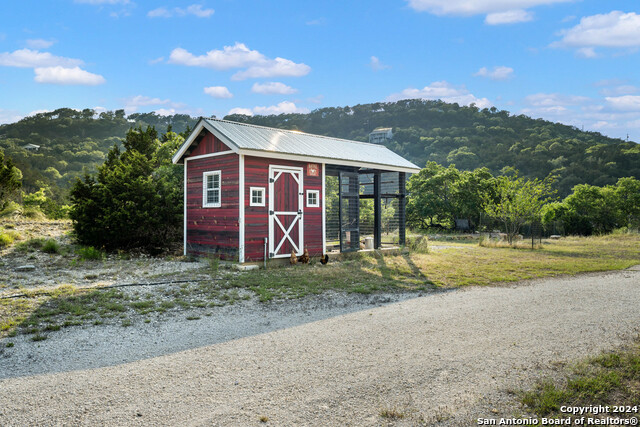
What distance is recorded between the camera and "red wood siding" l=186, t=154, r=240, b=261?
1168 centimetres

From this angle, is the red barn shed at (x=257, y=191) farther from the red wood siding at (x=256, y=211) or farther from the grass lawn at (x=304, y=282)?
the grass lawn at (x=304, y=282)

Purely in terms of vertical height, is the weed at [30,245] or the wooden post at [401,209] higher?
the wooden post at [401,209]

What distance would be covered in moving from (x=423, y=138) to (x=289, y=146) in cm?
4905

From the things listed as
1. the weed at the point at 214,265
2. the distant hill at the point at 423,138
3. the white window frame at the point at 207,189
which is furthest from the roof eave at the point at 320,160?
the distant hill at the point at 423,138

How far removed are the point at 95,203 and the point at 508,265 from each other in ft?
41.5

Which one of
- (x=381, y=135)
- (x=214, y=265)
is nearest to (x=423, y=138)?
(x=381, y=135)

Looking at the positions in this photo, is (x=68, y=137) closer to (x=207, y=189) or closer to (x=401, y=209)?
(x=207, y=189)

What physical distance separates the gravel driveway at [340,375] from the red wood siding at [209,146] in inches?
293

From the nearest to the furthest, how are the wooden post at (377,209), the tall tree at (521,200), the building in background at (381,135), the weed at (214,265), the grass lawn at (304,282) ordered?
1. the grass lawn at (304,282)
2. the weed at (214,265)
3. the wooden post at (377,209)
4. the tall tree at (521,200)
5. the building in background at (381,135)

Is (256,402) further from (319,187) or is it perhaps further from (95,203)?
(95,203)

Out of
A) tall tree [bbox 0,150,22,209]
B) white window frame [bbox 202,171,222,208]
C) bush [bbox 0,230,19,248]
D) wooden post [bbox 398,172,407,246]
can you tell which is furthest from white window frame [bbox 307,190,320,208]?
tall tree [bbox 0,150,22,209]

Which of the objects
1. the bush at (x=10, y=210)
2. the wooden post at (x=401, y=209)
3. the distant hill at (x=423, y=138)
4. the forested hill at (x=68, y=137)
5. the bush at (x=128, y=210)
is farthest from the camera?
the forested hill at (x=68, y=137)

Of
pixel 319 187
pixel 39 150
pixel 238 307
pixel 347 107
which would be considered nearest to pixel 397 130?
pixel 347 107

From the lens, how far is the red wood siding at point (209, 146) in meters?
12.2
